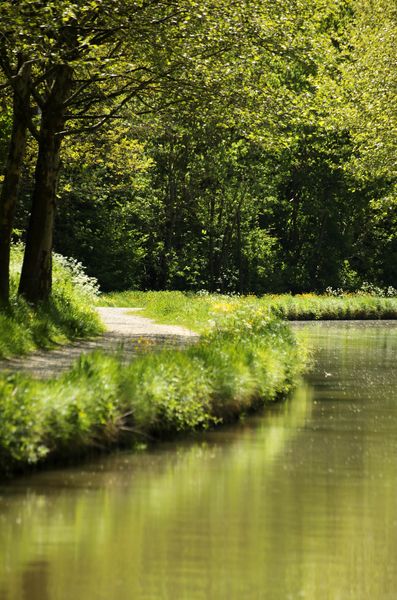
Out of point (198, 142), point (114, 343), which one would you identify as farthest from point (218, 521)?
point (198, 142)

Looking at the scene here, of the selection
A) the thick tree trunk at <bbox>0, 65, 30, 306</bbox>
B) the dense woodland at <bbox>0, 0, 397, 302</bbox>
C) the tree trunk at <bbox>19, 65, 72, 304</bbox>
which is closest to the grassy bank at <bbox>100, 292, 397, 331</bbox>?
the dense woodland at <bbox>0, 0, 397, 302</bbox>

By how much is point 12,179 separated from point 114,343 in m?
4.05

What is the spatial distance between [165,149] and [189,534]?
47812 mm

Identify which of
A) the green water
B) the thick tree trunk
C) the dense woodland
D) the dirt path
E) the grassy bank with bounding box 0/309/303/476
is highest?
the dense woodland

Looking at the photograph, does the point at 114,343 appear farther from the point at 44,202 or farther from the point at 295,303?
the point at 295,303

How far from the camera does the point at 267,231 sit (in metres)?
63.4

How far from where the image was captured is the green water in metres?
7.75

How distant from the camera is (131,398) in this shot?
1334cm

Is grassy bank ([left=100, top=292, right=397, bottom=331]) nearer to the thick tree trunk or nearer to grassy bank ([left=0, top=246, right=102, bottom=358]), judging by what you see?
grassy bank ([left=0, top=246, right=102, bottom=358])

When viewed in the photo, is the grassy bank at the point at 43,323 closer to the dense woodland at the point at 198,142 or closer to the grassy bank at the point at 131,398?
the dense woodland at the point at 198,142

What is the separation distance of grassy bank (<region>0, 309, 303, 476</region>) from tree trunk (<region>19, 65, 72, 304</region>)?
5983 mm

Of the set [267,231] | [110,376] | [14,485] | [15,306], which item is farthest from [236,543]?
[267,231]

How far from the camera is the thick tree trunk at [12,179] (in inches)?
898

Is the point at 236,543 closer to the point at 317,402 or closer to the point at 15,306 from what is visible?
the point at 317,402
